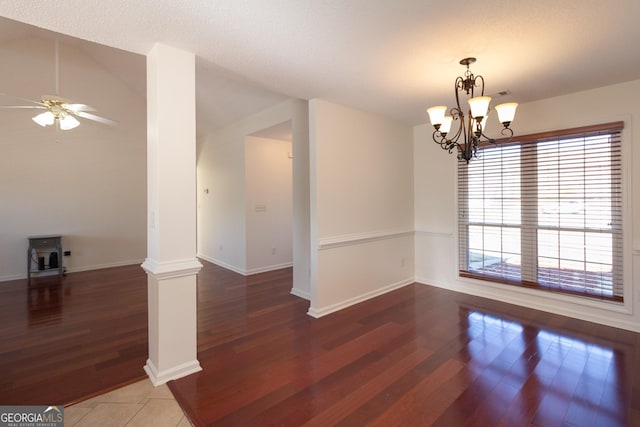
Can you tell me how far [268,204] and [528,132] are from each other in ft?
13.5

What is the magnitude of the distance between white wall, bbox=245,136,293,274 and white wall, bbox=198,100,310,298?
0.13 metres

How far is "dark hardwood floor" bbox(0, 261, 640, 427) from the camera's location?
1874mm

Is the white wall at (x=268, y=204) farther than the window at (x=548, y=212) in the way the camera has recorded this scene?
Yes

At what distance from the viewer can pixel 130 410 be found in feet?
6.13

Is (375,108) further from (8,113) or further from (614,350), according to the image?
(8,113)

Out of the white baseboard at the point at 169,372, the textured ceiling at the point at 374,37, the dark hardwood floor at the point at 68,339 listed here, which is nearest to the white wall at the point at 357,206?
the textured ceiling at the point at 374,37

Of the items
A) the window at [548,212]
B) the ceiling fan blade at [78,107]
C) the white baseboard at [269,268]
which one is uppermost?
the ceiling fan blade at [78,107]

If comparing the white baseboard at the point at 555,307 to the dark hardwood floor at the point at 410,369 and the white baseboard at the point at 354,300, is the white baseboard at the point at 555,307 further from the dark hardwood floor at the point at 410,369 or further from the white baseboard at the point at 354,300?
the white baseboard at the point at 354,300

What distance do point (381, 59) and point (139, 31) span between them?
1775mm

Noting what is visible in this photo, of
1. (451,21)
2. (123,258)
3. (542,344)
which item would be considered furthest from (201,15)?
(123,258)

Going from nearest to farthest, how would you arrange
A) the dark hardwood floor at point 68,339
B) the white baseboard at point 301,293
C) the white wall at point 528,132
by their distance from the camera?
the dark hardwood floor at point 68,339, the white wall at point 528,132, the white baseboard at point 301,293

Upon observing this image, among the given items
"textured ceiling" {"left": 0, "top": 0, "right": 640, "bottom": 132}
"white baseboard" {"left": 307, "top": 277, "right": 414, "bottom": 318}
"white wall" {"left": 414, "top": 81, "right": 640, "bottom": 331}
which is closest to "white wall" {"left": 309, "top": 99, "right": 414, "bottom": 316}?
"white baseboard" {"left": 307, "top": 277, "right": 414, "bottom": 318}

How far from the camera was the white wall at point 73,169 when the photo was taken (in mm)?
4902

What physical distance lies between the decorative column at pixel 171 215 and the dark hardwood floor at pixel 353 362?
23 centimetres
